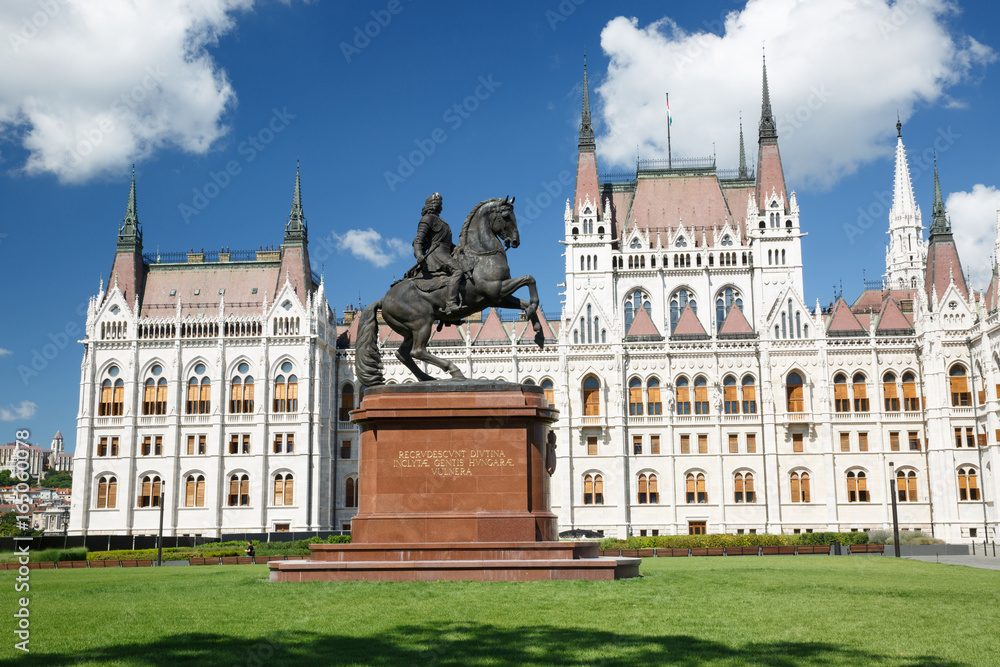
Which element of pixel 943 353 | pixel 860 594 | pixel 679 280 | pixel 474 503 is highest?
pixel 679 280

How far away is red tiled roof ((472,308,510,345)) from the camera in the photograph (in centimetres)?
7362

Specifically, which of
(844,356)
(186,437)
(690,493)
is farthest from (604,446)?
(186,437)

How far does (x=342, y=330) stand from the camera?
82938 millimetres

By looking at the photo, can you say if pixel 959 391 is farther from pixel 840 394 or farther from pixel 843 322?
pixel 843 322

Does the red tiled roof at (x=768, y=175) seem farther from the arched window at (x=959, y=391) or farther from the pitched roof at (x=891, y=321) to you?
the arched window at (x=959, y=391)

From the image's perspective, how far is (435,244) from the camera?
22672 mm

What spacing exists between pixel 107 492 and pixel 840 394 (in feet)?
186

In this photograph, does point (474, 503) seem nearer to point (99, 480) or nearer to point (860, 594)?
point (860, 594)

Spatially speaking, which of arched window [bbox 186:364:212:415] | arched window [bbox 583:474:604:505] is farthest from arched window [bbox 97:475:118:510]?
arched window [bbox 583:474:604:505]

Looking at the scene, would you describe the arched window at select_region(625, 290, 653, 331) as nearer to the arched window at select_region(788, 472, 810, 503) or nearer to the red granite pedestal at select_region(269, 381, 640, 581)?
the arched window at select_region(788, 472, 810, 503)

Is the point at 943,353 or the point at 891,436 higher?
the point at 943,353

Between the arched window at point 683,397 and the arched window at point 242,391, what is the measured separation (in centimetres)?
3326

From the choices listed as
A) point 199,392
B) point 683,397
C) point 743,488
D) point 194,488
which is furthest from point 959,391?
point 194,488

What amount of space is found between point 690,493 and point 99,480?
1791 inches
